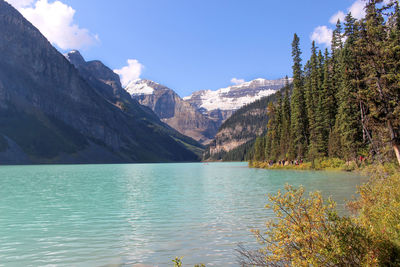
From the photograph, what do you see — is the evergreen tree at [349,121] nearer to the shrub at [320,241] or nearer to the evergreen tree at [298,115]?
the evergreen tree at [298,115]

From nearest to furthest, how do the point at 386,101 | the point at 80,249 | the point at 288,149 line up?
the point at 80,249 → the point at 386,101 → the point at 288,149

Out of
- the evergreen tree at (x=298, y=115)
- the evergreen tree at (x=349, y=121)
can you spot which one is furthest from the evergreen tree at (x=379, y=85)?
the evergreen tree at (x=298, y=115)

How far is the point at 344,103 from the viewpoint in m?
62.3

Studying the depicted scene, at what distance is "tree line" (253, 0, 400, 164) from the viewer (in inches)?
1133

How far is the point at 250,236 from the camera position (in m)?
15.9

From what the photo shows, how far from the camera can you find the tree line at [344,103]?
28.8 metres

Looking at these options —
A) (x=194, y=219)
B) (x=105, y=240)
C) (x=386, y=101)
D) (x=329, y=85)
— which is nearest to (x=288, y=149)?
(x=329, y=85)

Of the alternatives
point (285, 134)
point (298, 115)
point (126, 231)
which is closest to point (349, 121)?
point (298, 115)

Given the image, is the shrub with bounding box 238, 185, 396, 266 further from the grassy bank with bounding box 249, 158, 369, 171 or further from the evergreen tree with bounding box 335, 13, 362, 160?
the evergreen tree with bounding box 335, 13, 362, 160

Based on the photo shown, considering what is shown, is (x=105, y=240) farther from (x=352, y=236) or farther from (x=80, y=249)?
(x=352, y=236)

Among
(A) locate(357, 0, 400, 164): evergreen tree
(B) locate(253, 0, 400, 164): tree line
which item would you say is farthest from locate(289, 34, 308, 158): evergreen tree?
(A) locate(357, 0, 400, 164): evergreen tree

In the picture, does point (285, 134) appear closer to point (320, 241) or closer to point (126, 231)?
point (126, 231)

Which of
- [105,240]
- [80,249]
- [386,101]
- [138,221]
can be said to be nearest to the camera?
[80,249]

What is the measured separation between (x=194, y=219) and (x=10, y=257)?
410 inches
